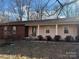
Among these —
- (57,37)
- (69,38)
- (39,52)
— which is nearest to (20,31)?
(57,37)

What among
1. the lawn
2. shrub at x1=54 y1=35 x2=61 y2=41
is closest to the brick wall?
shrub at x1=54 y1=35 x2=61 y2=41

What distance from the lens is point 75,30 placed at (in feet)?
96.7

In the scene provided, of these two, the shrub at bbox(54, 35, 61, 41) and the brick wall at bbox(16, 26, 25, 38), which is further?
the brick wall at bbox(16, 26, 25, 38)

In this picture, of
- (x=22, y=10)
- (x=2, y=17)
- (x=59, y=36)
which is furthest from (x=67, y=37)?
(x=2, y=17)

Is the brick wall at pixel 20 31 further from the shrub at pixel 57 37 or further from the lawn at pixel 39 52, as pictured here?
the lawn at pixel 39 52

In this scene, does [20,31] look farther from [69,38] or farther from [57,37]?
[69,38]

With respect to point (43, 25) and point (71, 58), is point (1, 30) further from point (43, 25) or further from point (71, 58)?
point (71, 58)

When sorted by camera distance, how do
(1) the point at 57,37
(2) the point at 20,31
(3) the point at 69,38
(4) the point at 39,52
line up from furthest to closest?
(2) the point at 20,31, (1) the point at 57,37, (3) the point at 69,38, (4) the point at 39,52

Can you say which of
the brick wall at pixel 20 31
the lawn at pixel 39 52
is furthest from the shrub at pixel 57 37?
the lawn at pixel 39 52

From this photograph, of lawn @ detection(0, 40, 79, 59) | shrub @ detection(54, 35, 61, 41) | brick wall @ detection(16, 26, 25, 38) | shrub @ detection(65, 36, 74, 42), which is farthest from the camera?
brick wall @ detection(16, 26, 25, 38)

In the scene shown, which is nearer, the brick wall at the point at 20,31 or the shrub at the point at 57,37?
the shrub at the point at 57,37

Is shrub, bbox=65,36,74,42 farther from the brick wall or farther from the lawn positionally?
the lawn

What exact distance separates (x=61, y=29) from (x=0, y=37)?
36.0ft

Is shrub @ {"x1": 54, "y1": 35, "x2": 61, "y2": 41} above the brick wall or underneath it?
underneath
